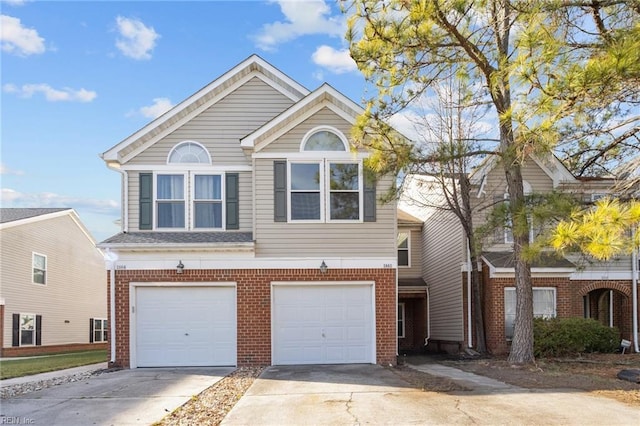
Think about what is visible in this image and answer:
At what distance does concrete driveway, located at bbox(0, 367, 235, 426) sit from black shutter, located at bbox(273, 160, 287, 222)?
3.96 m

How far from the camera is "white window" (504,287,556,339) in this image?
1722 centimetres

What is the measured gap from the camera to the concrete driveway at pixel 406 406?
7809 mm

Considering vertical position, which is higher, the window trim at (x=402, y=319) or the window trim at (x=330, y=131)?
the window trim at (x=330, y=131)

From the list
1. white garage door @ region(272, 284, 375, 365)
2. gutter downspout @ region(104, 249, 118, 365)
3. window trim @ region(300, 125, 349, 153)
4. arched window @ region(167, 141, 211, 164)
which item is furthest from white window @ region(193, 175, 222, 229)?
window trim @ region(300, 125, 349, 153)

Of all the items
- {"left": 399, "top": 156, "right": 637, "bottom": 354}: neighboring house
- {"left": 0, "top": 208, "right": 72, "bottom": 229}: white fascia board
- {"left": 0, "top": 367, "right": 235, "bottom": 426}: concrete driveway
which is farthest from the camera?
{"left": 0, "top": 208, "right": 72, "bottom": 229}: white fascia board

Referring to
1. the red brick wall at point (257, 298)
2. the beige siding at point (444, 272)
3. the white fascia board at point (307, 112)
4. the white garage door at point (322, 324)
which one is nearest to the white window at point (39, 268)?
the red brick wall at point (257, 298)

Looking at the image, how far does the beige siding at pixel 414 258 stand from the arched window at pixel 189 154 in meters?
9.66

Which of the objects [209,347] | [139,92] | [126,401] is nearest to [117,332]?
[209,347]

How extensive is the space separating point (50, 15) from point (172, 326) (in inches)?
306

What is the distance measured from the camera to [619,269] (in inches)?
723

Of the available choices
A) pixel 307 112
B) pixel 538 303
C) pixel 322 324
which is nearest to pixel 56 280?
pixel 322 324

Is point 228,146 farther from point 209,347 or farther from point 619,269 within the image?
point 619,269

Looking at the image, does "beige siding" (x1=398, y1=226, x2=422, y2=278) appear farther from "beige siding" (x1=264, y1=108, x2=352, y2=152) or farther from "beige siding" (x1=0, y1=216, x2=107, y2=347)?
"beige siding" (x1=0, y1=216, x2=107, y2=347)

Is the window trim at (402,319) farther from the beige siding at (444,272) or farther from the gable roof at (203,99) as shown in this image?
the gable roof at (203,99)
